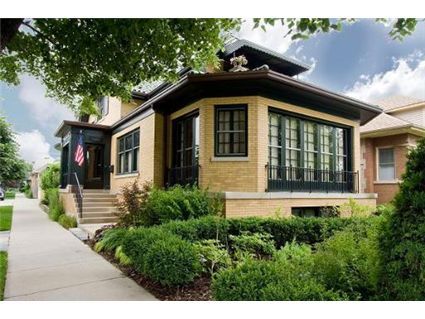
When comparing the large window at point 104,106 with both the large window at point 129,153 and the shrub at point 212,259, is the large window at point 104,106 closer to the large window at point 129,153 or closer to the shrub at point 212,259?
the large window at point 129,153

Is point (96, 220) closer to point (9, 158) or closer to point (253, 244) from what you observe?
point (9, 158)

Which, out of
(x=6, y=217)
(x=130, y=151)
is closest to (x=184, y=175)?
(x=130, y=151)

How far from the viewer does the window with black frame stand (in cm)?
744

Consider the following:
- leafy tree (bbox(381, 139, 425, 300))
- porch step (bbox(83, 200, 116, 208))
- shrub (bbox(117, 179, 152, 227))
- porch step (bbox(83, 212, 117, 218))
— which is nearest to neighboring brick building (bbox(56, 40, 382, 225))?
porch step (bbox(83, 200, 116, 208))

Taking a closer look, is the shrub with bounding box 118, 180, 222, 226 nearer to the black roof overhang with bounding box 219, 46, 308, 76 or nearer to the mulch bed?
the mulch bed

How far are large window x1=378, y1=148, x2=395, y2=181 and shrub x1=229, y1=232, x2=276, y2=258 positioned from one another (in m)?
4.42

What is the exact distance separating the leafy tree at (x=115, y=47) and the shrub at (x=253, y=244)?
2614 millimetres

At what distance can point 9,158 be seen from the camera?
6.01 m

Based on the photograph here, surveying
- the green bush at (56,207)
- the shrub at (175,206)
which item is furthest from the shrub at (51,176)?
the shrub at (175,206)

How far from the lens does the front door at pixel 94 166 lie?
12.2 m

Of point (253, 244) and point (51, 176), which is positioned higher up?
point (51, 176)

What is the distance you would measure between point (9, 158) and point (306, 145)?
609cm
